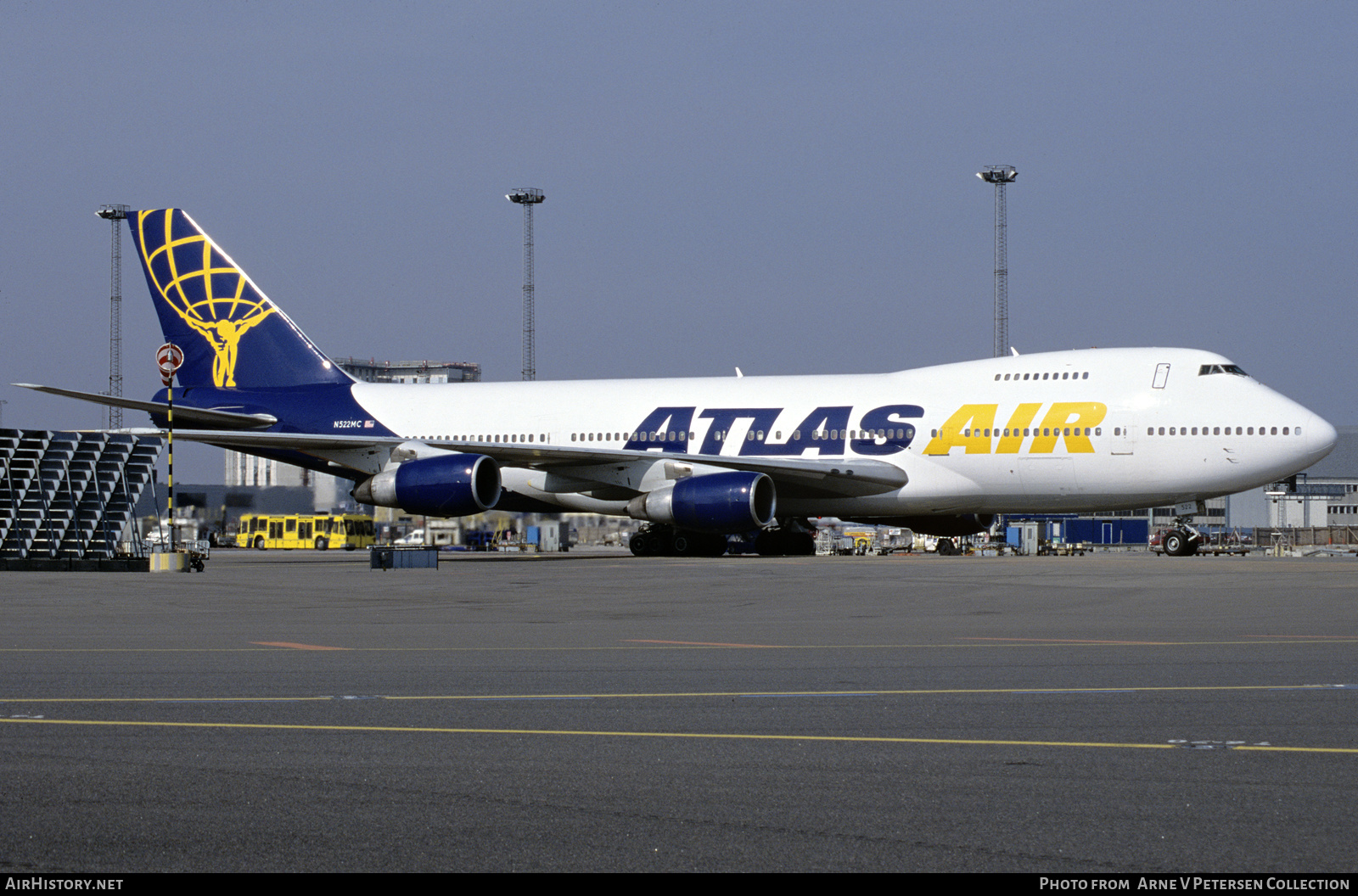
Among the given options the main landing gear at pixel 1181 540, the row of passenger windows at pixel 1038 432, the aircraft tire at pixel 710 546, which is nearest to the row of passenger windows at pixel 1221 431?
the row of passenger windows at pixel 1038 432

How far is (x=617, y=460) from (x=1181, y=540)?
13285mm

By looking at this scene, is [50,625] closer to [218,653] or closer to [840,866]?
[218,653]

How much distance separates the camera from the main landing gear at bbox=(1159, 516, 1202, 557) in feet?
111

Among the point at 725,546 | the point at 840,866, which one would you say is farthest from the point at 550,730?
the point at 725,546

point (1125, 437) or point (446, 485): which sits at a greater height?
point (1125, 437)

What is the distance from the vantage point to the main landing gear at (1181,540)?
111ft

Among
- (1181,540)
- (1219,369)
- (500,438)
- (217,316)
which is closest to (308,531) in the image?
(217,316)

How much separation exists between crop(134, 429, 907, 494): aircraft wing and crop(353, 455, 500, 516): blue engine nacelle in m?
0.77

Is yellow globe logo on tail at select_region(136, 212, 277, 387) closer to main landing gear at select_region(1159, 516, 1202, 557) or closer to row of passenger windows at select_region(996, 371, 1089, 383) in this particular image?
row of passenger windows at select_region(996, 371, 1089, 383)

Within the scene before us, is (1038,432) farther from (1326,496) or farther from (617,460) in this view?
(1326,496)

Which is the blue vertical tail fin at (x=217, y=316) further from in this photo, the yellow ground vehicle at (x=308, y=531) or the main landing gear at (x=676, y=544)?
the yellow ground vehicle at (x=308, y=531)

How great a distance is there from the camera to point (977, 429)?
33.4 m

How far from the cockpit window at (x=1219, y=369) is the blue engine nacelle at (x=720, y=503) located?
31.8 feet

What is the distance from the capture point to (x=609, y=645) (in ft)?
42.3
